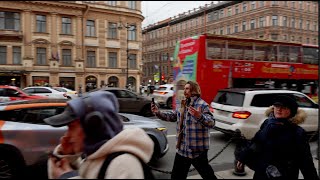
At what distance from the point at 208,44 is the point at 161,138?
24.9 feet

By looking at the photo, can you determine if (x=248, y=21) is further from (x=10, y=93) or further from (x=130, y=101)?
(x=10, y=93)

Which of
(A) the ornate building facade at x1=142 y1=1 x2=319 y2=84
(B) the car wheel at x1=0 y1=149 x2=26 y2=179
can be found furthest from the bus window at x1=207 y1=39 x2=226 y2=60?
(B) the car wheel at x1=0 y1=149 x2=26 y2=179

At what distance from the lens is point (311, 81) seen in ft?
50.8

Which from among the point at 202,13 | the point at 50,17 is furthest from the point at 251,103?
the point at 202,13

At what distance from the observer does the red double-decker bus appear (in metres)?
12.4

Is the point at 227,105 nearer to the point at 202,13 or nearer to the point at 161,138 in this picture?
the point at 161,138

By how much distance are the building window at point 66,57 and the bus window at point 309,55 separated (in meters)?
12.1

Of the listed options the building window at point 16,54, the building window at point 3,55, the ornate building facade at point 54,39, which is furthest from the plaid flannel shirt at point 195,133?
the building window at point 16,54

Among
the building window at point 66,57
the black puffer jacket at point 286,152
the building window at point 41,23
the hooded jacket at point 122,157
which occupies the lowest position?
the black puffer jacket at point 286,152

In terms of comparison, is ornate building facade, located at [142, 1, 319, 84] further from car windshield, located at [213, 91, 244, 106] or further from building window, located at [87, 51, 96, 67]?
car windshield, located at [213, 91, 244, 106]

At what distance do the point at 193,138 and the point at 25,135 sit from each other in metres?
2.87

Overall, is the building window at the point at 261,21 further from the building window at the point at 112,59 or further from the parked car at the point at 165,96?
the building window at the point at 112,59

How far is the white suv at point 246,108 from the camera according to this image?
7551 mm

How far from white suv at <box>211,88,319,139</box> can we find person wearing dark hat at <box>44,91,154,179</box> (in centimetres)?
665
